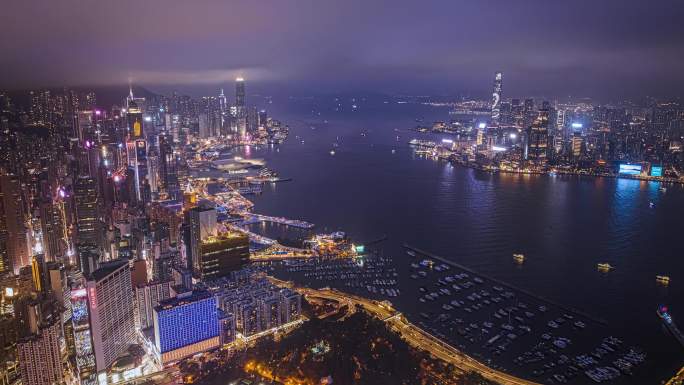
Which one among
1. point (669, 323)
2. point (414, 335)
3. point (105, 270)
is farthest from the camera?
point (669, 323)

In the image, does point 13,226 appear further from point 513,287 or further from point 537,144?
point 537,144

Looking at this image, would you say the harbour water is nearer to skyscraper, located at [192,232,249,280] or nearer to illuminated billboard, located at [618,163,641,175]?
A: illuminated billboard, located at [618,163,641,175]

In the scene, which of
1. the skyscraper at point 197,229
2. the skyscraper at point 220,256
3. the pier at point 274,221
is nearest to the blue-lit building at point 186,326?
the skyscraper at point 220,256

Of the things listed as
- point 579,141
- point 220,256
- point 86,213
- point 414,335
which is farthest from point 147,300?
point 579,141

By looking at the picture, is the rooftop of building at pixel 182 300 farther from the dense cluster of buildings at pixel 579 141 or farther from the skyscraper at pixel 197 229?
the dense cluster of buildings at pixel 579 141

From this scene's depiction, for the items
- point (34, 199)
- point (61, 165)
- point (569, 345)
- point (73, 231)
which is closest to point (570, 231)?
point (569, 345)

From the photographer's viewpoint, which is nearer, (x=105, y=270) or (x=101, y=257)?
(x=105, y=270)
